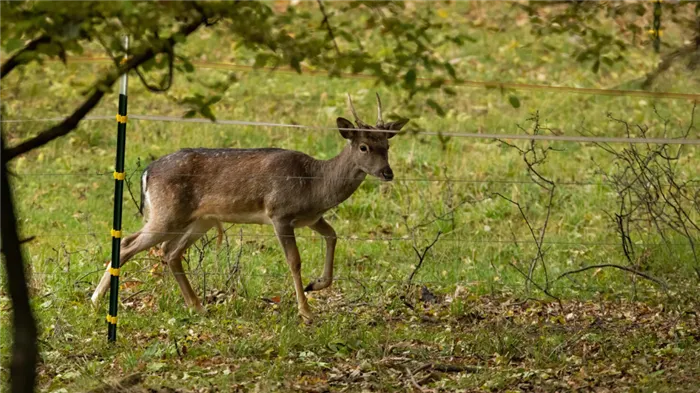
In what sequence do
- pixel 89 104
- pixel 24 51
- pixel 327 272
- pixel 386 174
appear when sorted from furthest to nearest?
pixel 327 272 → pixel 386 174 → pixel 89 104 → pixel 24 51

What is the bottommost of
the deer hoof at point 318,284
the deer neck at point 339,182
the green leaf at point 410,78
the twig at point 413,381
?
the deer hoof at point 318,284

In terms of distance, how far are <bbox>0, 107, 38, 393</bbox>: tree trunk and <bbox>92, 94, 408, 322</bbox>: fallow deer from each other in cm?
425

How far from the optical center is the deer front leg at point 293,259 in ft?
29.7

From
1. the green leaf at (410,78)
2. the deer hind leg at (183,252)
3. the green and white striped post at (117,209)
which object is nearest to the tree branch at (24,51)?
the green leaf at (410,78)

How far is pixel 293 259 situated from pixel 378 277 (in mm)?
1181

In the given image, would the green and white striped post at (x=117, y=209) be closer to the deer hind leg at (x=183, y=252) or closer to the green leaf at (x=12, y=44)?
the deer hind leg at (x=183, y=252)

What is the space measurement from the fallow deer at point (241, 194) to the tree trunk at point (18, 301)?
4251mm

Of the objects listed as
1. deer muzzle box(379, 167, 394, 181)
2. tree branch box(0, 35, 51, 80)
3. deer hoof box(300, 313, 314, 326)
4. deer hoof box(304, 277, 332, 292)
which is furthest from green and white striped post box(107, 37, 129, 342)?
tree branch box(0, 35, 51, 80)

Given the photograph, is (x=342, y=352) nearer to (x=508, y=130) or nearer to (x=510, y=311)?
(x=510, y=311)

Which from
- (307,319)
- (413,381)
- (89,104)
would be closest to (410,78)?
(89,104)

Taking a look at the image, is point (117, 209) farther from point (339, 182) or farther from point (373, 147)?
point (373, 147)

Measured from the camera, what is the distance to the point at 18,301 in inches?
197

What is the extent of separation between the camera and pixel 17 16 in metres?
5.09

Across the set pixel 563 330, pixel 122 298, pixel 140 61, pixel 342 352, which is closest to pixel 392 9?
pixel 140 61
